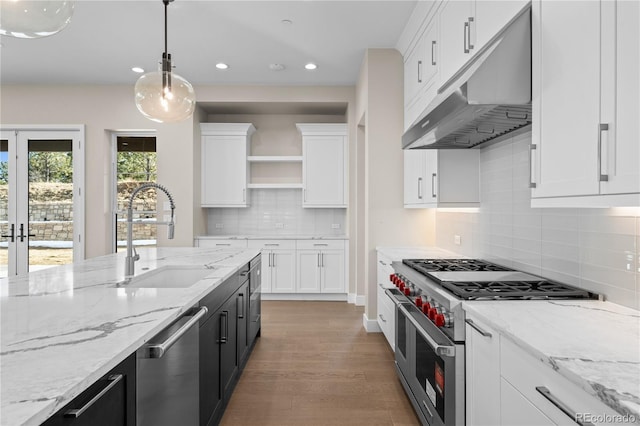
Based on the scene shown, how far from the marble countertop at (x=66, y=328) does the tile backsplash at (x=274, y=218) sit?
11.7 ft

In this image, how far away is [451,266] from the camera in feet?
8.08

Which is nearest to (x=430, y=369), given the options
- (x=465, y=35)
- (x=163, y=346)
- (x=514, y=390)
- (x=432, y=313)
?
(x=432, y=313)

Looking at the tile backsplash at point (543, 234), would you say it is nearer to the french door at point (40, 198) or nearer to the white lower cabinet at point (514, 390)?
the white lower cabinet at point (514, 390)

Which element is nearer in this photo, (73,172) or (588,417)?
(588,417)

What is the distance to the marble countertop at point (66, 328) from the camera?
2.56 ft

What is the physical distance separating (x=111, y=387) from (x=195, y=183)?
4.44 metres

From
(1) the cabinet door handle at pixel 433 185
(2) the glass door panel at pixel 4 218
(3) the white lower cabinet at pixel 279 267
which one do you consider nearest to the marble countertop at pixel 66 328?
(1) the cabinet door handle at pixel 433 185

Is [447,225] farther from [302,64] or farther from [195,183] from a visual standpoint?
[195,183]

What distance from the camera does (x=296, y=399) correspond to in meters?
2.57

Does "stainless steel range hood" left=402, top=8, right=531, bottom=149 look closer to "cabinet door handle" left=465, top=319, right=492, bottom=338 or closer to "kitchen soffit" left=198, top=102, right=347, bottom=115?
"cabinet door handle" left=465, top=319, right=492, bottom=338

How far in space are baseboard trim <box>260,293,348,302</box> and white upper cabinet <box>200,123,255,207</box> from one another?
133 cm

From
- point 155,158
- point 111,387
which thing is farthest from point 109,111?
point 111,387

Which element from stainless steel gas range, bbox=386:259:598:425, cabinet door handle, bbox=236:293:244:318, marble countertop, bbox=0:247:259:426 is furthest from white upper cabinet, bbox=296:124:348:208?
marble countertop, bbox=0:247:259:426

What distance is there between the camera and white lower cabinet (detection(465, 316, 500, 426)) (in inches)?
54.4
